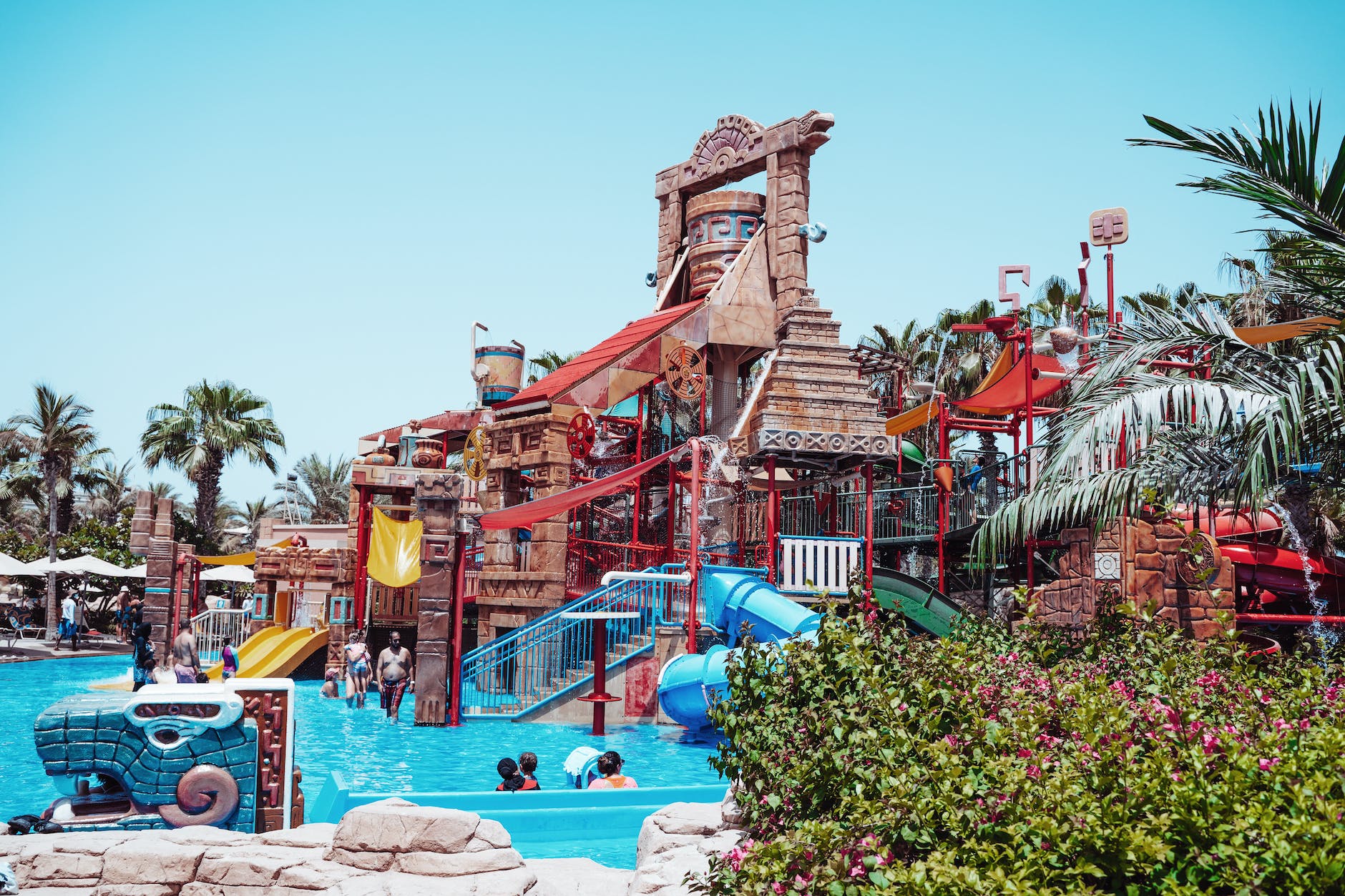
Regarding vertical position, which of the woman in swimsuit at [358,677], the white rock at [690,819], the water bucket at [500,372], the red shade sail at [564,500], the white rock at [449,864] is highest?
the water bucket at [500,372]

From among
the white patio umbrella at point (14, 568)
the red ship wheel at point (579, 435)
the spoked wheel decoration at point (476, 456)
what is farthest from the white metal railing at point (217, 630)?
the red ship wheel at point (579, 435)

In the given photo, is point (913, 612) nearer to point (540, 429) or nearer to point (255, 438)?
point (540, 429)

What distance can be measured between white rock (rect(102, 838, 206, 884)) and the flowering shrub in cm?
367

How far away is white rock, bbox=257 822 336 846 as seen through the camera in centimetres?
795

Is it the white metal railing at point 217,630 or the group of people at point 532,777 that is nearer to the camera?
the group of people at point 532,777

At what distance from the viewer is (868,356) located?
2509 centimetres

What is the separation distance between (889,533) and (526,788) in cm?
1363

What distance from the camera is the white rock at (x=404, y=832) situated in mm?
7602

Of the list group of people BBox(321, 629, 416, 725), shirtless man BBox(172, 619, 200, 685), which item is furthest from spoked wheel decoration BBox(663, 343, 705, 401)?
shirtless man BBox(172, 619, 200, 685)

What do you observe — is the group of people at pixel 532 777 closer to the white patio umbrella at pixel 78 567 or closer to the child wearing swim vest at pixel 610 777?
the child wearing swim vest at pixel 610 777

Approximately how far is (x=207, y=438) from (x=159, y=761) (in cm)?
3561

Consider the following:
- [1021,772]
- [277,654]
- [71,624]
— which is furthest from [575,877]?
[71,624]

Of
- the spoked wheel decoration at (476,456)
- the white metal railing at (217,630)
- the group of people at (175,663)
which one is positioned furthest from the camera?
the white metal railing at (217,630)

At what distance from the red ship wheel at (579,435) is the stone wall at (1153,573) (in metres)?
10.6
